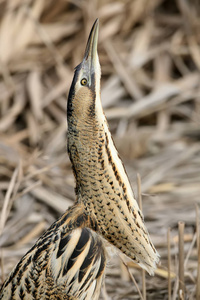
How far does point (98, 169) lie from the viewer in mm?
1502

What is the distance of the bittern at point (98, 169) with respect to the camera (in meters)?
1.46

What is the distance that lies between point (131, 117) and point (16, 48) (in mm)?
740

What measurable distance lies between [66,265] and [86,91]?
0.42 meters

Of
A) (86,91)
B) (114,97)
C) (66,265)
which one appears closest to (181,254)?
(66,265)

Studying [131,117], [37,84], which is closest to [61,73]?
[37,84]

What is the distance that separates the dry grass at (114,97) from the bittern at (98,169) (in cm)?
102

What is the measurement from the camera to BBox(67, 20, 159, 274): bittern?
146cm

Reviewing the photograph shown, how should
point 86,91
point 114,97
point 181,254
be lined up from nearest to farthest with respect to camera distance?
1. point 86,91
2. point 181,254
3. point 114,97

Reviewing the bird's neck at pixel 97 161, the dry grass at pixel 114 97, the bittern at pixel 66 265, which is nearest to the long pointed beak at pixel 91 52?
the bird's neck at pixel 97 161

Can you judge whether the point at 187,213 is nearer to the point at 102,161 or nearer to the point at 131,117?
the point at 131,117

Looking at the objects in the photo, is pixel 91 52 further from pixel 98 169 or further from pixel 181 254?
pixel 181 254

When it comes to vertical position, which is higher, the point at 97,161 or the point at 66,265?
the point at 97,161

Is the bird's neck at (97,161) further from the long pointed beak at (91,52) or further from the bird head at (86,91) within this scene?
the long pointed beak at (91,52)

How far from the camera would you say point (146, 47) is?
12.4 ft
